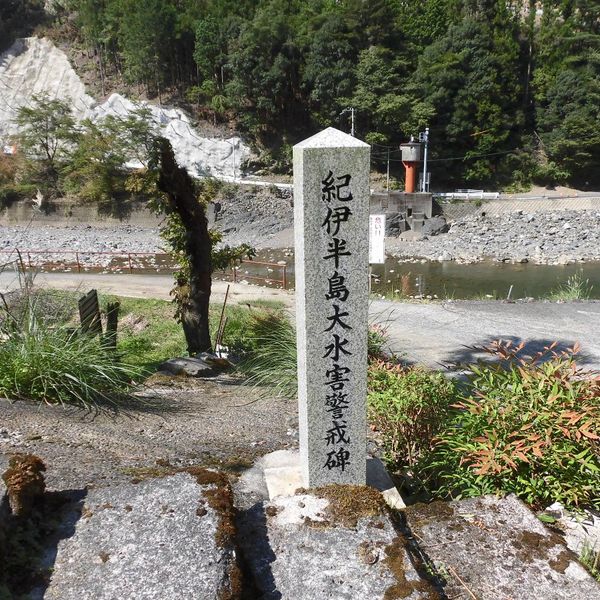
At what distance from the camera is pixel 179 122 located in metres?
33.7

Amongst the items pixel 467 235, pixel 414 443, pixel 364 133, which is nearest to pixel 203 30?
pixel 364 133

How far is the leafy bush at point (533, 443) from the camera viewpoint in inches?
108

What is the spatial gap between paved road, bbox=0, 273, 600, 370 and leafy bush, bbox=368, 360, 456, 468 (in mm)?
2869

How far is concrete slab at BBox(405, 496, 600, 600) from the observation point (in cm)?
226

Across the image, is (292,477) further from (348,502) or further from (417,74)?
(417,74)

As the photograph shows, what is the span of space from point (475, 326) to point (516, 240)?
54.4 ft

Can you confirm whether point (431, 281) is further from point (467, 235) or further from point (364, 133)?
point (364, 133)

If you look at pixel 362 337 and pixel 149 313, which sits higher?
pixel 362 337

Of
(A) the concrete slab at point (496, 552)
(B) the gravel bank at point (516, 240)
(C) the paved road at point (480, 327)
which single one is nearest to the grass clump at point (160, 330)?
(C) the paved road at point (480, 327)

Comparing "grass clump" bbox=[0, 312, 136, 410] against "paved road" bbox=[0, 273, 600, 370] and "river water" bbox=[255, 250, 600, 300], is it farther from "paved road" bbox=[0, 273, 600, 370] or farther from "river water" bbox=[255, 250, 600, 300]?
"river water" bbox=[255, 250, 600, 300]

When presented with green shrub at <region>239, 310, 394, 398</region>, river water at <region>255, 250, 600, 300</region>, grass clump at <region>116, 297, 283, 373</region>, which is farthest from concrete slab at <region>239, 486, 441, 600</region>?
river water at <region>255, 250, 600, 300</region>

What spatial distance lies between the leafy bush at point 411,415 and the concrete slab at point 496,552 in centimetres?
61

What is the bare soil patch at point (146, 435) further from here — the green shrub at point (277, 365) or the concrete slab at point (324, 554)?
the concrete slab at point (324, 554)

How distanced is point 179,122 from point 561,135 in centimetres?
2364
